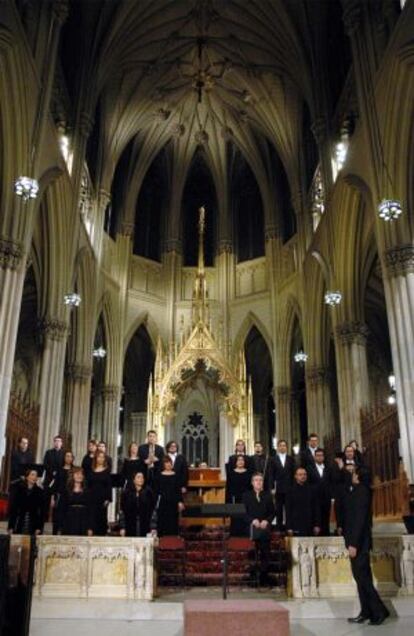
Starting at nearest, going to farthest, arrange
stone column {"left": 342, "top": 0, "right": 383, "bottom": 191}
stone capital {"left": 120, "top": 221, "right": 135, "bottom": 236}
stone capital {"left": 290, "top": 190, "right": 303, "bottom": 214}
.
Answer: stone column {"left": 342, "top": 0, "right": 383, "bottom": 191} < stone capital {"left": 290, "top": 190, "right": 303, "bottom": 214} < stone capital {"left": 120, "top": 221, "right": 135, "bottom": 236}

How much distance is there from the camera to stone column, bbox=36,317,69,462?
1407 centimetres

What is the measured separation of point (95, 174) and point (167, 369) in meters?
7.68

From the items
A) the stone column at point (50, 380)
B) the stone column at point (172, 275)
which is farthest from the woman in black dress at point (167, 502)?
the stone column at point (172, 275)

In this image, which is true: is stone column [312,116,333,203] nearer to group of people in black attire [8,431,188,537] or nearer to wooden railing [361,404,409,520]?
wooden railing [361,404,409,520]

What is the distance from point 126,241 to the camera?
2338cm

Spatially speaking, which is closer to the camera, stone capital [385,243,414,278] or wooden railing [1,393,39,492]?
wooden railing [1,393,39,492]

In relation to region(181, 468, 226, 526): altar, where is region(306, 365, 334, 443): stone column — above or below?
above

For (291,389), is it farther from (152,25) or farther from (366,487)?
(366,487)

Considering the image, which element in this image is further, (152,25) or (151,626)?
(152,25)

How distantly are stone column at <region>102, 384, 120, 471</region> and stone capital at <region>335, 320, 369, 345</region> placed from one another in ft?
29.5

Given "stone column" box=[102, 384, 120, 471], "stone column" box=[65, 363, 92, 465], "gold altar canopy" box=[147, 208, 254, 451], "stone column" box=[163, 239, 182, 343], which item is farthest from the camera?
"stone column" box=[163, 239, 182, 343]

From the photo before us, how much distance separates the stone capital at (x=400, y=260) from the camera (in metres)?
11.4

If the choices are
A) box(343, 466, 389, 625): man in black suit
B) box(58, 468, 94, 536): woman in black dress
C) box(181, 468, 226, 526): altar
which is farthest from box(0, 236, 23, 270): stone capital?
box(343, 466, 389, 625): man in black suit

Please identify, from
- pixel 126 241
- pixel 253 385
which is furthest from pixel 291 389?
pixel 126 241
